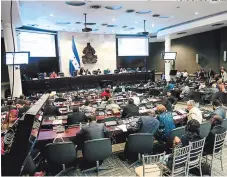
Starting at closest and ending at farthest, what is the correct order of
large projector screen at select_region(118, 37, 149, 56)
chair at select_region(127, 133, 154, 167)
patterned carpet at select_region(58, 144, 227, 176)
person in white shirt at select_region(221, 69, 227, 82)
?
chair at select_region(127, 133, 154, 167), patterned carpet at select_region(58, 144, 227, 176), person in white shirt at select_region(221, 69, 227, 82), large projector screen at select_region(118, 37, 149, 56)

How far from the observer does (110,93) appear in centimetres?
958

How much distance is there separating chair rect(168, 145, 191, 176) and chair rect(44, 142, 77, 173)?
1.76m

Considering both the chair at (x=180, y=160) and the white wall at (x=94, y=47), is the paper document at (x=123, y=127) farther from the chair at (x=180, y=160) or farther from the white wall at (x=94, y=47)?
the white wall at (x=94, y=47)

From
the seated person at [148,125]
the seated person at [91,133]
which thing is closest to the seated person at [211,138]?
the seated person at [148,125]

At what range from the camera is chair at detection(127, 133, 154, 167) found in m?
3.89

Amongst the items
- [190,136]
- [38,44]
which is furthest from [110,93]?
[38,44]

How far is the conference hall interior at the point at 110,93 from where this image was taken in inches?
137

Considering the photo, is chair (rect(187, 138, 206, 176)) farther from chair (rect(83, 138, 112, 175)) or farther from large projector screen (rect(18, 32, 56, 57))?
large projector screen (rect(18, 32, 56, 57))

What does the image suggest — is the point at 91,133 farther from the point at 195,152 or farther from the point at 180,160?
the point at 195,152

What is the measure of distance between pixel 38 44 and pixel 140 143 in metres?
12.0

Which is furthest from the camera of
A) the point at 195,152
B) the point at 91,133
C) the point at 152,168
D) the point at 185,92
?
the point at 185,92

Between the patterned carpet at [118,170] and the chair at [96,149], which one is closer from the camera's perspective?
the chair at [96,149]

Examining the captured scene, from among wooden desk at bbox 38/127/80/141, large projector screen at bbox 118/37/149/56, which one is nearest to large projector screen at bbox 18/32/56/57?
large projector screen at bbox 118/37/149/56

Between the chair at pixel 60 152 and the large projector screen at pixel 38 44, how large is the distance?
35.4 ft
